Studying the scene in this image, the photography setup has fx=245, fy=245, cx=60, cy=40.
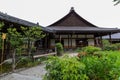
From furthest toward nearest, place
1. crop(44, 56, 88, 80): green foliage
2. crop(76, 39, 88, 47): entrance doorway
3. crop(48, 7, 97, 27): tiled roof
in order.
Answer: crop(48, 7, 97, 27): tiled roof, crop(76, 39, 88, 47): entrance doorway, crop(44, 56, 88, 80): green foliage

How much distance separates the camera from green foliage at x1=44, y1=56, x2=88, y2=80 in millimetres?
6434

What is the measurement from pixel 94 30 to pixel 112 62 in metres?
26.8

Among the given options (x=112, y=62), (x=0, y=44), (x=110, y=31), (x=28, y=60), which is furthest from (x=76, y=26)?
(x=112, y=62)

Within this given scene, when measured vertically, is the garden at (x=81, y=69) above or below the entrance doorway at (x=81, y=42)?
below

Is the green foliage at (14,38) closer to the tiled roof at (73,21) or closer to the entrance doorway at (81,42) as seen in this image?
the entrance doorway at (81,42)

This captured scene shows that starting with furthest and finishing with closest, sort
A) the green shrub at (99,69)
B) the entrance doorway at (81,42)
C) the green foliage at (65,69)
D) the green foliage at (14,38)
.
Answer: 1. the entrance doorway at (81,42)
2. the green foliage at (14,38)
3. the green shrub at (99,69)
4. the green foliage at (65,69)

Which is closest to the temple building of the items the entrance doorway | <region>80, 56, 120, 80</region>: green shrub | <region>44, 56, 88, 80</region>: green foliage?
the entrance doorway

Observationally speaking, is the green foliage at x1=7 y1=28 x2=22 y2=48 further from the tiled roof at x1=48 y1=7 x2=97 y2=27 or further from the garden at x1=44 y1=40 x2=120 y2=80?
the tiled roof at x1=48 y1=7 x2=97 y2=27

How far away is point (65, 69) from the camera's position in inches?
254

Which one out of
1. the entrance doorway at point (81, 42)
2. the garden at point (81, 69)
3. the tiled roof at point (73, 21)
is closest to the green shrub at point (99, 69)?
the garden at point (81, 69)

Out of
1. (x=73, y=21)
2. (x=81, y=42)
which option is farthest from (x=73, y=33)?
(x=73, y=21)

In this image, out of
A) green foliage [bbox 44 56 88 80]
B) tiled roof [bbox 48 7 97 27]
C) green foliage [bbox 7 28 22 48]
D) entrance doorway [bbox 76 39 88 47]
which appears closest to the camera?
green foliage [bbox 44 56 88 80]

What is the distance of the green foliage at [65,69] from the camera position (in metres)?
6.43

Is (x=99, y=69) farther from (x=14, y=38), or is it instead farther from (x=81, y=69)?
(x=14, y=38)
